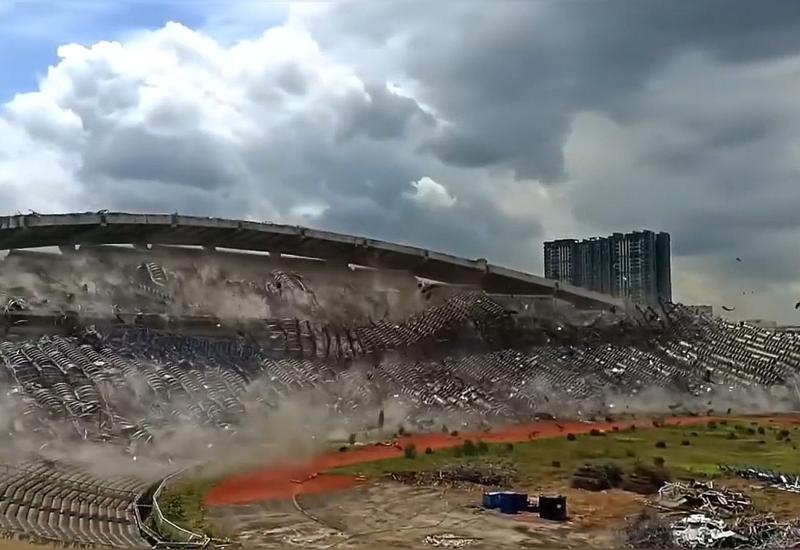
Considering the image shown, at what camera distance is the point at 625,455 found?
111 ft

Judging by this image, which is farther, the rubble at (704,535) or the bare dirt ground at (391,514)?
the bare dirt ground at (391,514)

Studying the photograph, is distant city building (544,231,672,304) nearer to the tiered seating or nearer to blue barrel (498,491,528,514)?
blue barrel (498,491,528,514)

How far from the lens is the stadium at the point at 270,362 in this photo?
26000 mm

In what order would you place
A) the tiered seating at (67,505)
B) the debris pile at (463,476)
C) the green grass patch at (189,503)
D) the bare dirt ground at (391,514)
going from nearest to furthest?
the tiered seating at (67,505)
the bare dirt ground at (391,514)
the green grass patch at (189,503)
the debris pile at (463,476)

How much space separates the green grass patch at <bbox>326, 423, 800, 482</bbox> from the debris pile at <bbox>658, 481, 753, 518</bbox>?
3.87 m

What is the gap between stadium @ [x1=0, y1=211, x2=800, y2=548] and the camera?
85.3 feet

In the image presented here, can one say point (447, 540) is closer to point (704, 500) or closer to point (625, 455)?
point (704, 500)

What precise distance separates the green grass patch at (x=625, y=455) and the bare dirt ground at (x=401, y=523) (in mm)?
4600

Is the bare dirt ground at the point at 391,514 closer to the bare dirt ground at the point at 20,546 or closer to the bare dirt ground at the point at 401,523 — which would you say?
the bare dirt ground at the point at 401,523

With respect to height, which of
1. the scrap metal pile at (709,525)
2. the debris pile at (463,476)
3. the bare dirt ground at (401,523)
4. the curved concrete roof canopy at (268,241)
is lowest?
the bare dirt ground at (401,523)

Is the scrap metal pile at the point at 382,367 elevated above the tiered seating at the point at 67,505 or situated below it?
above

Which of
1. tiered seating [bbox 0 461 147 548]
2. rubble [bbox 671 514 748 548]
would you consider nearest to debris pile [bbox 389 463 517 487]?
rubble [bbox 671 514 748 548]

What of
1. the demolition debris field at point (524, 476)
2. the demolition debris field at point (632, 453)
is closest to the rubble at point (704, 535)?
the demolition debris field at point (524, 476)

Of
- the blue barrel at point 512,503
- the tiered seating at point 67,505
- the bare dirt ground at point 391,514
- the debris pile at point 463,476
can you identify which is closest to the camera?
the tiered seating at point 67,505
